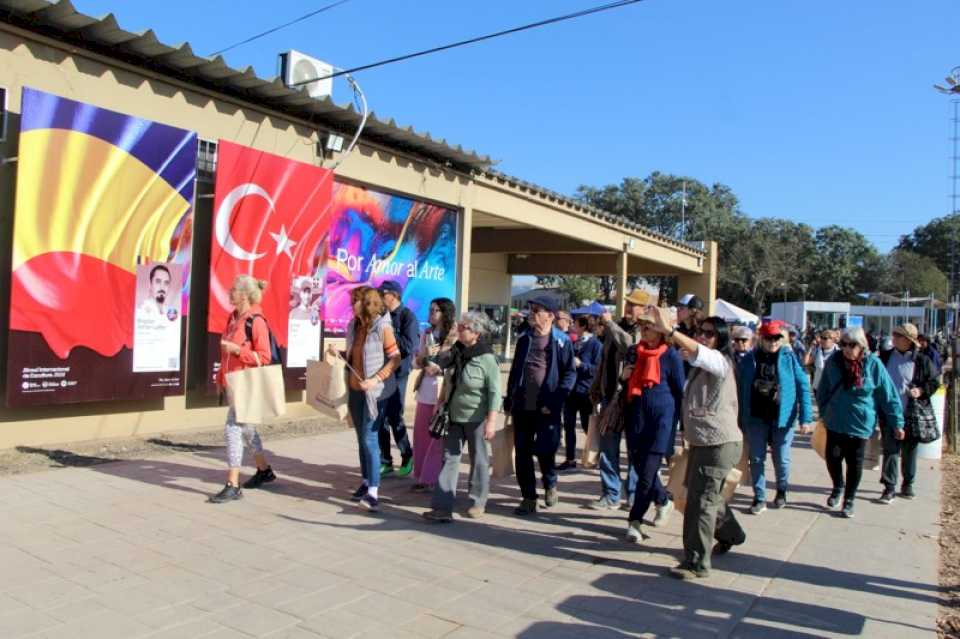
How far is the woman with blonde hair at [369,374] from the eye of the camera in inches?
235

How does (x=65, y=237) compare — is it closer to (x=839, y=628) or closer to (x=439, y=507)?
(x=439, y=507)

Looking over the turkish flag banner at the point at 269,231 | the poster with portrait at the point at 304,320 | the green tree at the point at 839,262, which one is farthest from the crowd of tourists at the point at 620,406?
the green tree at the point at 839,262

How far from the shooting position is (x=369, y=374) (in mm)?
6000

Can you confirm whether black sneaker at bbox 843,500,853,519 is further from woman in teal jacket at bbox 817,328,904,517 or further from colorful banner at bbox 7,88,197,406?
colorful banner at bbox 7,88,197,406

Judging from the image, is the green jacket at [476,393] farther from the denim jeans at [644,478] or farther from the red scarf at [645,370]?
the denim jeans at [644,478]

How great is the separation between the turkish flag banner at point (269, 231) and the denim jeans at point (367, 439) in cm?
366

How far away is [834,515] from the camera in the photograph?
6.64 m

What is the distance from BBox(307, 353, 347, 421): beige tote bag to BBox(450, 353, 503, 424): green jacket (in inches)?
38.3

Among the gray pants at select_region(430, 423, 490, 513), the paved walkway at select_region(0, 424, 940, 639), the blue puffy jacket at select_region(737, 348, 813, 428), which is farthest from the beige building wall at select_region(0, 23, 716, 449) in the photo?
the blue puffy jacket at select_region(737, 348, 813, 428)

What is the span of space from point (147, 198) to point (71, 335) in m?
1.76

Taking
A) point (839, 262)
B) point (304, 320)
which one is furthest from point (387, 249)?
point (839, 262)

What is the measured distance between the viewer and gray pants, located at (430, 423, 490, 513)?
5691 millimetres

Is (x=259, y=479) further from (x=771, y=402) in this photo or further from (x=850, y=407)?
(x=850, y=407)

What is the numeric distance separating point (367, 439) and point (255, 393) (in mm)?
977
